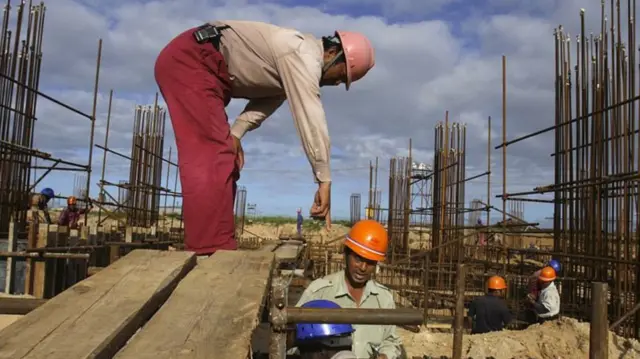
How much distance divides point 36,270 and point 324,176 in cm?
389

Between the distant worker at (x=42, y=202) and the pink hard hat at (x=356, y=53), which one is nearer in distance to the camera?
the pink hard hat at (x=356, y=53)

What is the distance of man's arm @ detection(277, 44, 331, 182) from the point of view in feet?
6.99

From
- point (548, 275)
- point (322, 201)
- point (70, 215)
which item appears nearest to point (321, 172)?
point (322, 201)

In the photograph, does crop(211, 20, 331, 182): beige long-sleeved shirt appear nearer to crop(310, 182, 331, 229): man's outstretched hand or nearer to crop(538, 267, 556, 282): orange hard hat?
crop(310, 182, 331, 229): man's outstretched hand

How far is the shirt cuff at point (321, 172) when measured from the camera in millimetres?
2145

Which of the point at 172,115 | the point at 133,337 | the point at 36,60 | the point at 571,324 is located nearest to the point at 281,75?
the point at 172,115

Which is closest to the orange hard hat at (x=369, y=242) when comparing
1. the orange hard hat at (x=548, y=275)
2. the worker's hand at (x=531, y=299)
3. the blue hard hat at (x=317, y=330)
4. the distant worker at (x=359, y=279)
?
the distant worker at (x=359, y=279)

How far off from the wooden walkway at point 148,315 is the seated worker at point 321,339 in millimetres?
213

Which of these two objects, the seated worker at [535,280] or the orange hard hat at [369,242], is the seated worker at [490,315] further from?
the orange hard hat at [369,242]

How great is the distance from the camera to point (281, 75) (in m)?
2.22

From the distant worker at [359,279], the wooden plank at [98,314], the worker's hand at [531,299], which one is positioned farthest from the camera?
the worker's hand at [531,299]

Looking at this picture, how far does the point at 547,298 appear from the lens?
8.04m

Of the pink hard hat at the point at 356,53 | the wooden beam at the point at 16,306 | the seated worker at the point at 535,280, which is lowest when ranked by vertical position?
the seated worker at the point at 535,280

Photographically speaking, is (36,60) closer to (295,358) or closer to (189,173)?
(189,173)
